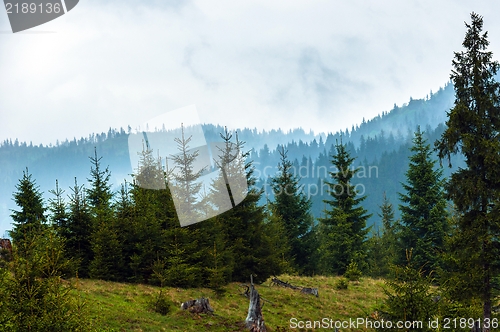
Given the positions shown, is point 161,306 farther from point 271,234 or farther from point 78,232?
point 271,234

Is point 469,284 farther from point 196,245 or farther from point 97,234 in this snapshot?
point 97,234

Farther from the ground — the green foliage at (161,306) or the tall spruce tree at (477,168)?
the tall spruce tree at (477,168)

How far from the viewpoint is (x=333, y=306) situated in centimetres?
2509

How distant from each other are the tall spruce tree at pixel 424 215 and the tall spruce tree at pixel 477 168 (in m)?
19.5

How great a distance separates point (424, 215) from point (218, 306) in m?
25.8

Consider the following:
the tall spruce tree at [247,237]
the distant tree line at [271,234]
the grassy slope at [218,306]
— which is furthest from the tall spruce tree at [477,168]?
the tall spruce tree at [247,237]

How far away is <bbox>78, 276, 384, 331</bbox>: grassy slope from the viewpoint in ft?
57.3

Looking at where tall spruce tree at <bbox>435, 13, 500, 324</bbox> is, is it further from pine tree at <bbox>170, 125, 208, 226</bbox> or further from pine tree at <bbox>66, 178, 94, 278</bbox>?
pine tree at <bbox>66, 178, 94, 278</bbox>

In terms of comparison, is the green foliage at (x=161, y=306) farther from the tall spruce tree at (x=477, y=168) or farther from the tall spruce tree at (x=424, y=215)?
the tall spruce tree at (x=424, y=215)

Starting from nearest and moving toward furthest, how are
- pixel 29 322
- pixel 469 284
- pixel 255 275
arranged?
pixel 29 322, pixel 469 284, pixel 255 275

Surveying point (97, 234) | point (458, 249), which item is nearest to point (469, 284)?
point (458, 249)

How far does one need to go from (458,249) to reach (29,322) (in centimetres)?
1784

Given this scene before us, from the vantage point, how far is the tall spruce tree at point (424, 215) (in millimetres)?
37525

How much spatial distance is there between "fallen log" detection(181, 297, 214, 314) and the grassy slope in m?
0.38
